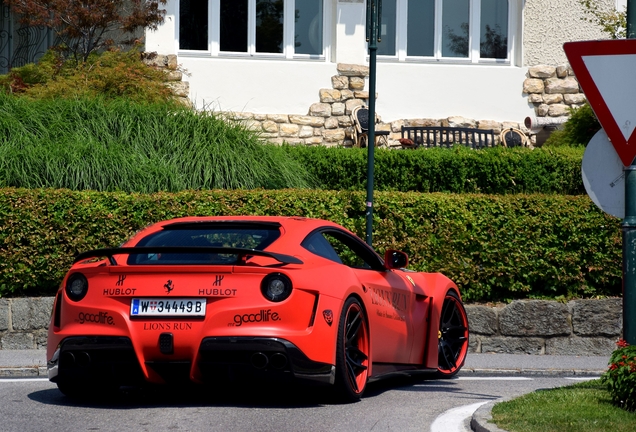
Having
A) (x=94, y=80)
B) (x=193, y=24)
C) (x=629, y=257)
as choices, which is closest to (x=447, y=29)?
(x=193, y=24)

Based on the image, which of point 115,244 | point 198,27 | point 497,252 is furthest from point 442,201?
point 198,27

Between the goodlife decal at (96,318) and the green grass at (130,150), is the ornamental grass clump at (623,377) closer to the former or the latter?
the goodlife decal at (96,318)

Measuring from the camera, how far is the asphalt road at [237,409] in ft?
20.8

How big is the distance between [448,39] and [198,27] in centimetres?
515

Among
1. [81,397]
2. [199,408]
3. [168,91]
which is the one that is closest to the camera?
[199,408]

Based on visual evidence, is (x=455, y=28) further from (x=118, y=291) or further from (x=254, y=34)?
(x=118, y=291)

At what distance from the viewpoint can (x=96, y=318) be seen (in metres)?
6.78

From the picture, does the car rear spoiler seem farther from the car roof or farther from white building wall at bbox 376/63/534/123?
white building wall at bbox 376/63/534/123

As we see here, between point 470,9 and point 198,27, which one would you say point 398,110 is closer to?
point 470,9

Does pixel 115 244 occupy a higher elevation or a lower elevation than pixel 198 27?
lower

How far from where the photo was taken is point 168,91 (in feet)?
54.1

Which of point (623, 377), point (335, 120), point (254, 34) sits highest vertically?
point (254, 34)

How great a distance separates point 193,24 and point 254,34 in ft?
3.96

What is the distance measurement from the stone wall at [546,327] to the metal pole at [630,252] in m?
4.61
